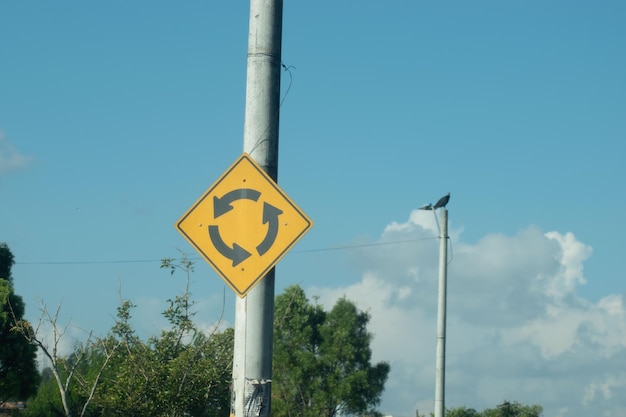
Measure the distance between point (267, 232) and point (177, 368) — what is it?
1222 centimetres

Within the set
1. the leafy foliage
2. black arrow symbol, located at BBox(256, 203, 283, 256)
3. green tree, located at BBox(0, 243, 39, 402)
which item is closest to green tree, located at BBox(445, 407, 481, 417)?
the leafy foliage

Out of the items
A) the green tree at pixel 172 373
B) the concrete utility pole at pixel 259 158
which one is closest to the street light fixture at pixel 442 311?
the green tree at pixel 172 373

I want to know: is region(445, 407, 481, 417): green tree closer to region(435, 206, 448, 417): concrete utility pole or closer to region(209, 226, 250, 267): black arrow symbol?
region(435, 206, 448, 417): concrete utility pole

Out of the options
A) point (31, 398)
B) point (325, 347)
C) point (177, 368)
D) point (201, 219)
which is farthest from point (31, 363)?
point (201, 219)

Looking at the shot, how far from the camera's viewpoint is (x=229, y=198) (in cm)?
559

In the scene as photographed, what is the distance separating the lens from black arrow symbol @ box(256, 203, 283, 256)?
18.1 feet

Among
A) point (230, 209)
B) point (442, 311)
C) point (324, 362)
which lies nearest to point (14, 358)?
point (442, 311)

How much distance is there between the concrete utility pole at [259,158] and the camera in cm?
530

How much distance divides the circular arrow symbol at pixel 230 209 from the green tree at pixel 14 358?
25400mm

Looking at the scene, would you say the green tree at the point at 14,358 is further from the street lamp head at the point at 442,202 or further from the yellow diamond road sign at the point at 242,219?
the yellow diamond road sign at the point at 242,219

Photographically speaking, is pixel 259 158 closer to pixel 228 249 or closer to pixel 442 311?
pixel 228 249

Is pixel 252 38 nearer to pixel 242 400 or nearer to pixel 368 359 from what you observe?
pixel 242 400

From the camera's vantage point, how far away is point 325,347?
47531mm

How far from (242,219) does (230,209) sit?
9cm
